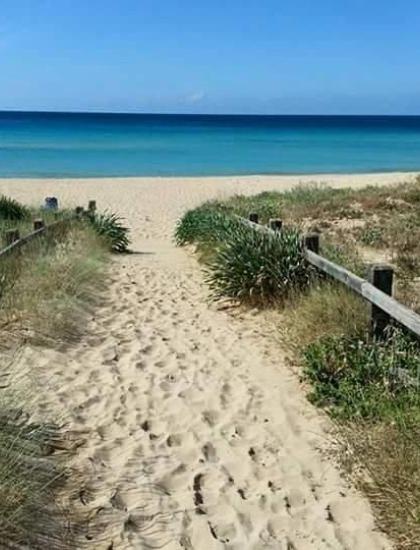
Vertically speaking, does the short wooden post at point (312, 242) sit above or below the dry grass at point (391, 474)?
above

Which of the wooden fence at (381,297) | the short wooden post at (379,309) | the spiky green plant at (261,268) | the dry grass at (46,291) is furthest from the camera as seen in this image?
the spiky green plant at (261,268)

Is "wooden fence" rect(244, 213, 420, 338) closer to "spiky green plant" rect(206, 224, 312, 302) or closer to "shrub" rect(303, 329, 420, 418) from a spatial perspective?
"shrub" rect(303, 329, 420, 418)

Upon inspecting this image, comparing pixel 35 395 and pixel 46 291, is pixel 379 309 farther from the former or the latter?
pixel 46 291

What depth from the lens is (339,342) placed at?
21.3 feet

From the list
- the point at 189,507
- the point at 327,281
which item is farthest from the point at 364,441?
the point at 327,281

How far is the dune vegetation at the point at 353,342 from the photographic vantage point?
4172 millimetres

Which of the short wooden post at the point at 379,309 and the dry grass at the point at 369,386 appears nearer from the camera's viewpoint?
the dry grass at the point at 369,386

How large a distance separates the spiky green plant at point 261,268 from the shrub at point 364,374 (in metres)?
2.46

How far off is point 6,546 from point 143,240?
51.9 feet

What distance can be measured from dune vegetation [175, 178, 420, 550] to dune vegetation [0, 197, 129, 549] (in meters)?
1.77

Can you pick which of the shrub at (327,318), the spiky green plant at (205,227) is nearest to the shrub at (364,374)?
the shrub at (327,318)

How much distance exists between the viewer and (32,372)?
6090mm

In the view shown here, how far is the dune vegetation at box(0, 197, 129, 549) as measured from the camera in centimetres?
380

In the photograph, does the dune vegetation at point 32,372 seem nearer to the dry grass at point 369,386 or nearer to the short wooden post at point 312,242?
the dry grass at point 369,386
